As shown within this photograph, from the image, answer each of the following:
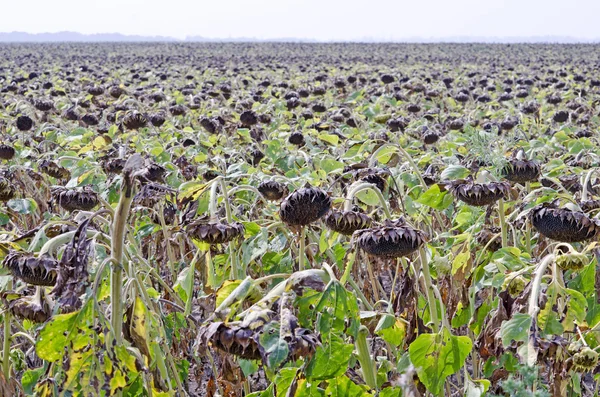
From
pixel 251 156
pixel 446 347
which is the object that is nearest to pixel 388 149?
pixel 446 347

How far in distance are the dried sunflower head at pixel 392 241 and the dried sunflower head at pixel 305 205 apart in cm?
15

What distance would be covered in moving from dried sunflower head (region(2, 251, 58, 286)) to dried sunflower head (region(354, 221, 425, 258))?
667 mm

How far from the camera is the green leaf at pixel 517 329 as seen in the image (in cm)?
143

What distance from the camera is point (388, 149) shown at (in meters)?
2.39

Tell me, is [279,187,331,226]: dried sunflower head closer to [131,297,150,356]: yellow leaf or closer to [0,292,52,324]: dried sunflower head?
[131,297,150,356]: yellow leaf

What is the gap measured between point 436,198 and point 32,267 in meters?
1.05

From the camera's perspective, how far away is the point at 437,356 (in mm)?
1760

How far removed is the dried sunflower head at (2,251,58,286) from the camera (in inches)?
60.7

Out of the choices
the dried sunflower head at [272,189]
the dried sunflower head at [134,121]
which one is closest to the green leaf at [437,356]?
the dried sunflower head at [272,189]

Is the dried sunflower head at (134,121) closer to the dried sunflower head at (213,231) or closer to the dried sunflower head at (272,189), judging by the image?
the dried sunflower head at (272,189)

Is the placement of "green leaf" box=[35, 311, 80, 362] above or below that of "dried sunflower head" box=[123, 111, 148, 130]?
above

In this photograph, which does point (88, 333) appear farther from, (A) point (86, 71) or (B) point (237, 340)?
(A) point (86, 71)

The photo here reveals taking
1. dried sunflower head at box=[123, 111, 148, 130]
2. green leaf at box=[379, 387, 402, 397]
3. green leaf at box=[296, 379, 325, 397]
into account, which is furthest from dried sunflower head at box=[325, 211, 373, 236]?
dried sunflower head at box=[123, 111, 148, 130]

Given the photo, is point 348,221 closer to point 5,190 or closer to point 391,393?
point 391,393
